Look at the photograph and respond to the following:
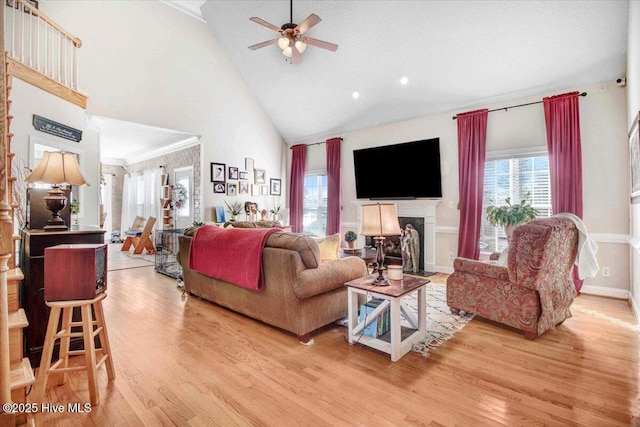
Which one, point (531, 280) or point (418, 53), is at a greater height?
point (418, 53)

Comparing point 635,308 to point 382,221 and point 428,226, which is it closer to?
point 428,226

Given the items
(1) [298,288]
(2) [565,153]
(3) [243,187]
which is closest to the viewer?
(1) [298,288]

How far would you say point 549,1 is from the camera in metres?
3.48

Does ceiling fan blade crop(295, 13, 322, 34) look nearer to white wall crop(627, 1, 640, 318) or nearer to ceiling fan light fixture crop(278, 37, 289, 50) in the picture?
ceiling fan light fixture crop(278, 37, 289, 50)

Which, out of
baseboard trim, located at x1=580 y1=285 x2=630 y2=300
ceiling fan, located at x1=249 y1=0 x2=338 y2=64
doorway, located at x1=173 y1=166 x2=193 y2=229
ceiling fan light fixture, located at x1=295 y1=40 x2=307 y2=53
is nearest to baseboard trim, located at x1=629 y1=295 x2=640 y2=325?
baseboard trim, located at x1=580 y1=285 x2=630 y2=300

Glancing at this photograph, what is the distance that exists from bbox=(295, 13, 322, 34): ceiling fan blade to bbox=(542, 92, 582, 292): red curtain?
10.8ft

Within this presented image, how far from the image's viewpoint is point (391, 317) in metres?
2.31

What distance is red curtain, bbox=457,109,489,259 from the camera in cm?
480

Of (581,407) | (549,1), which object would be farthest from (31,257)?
(549,1)

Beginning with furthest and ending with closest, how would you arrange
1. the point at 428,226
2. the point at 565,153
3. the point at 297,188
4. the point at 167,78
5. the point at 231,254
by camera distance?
the point at 297,188 → the point at 167,78 → the point at 428,226 → the point at 565,153 → the point at 231,254

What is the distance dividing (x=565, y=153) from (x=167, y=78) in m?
6.40

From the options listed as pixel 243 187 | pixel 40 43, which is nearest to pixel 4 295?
pixel 40 43

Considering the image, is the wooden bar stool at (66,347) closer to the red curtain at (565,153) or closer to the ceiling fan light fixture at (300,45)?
the ceiling fan light fixture at (300,45)

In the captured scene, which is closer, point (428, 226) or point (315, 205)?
point (428, 226)
